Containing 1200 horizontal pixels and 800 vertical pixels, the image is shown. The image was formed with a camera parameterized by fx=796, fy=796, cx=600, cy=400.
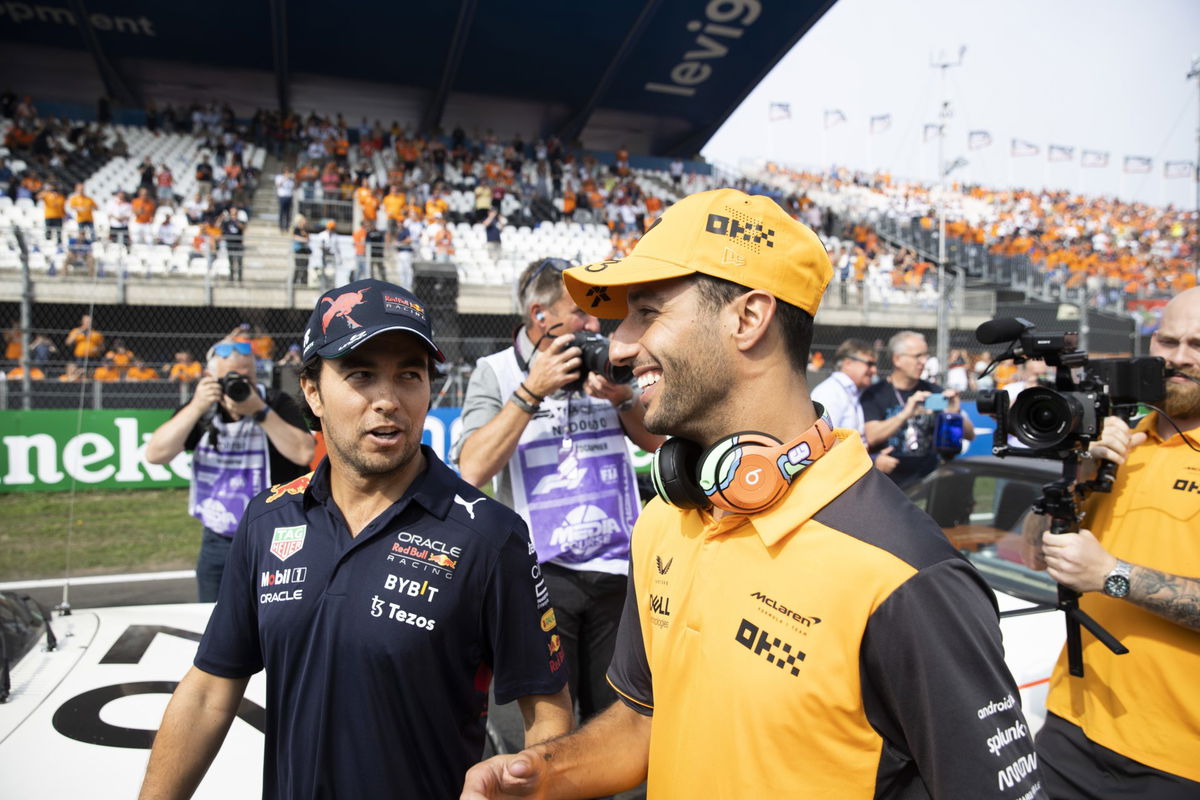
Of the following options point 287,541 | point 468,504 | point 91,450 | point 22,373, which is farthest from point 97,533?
point 468,504

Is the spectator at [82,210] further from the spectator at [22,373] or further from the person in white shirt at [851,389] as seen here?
the person in white shirt at [851,389]

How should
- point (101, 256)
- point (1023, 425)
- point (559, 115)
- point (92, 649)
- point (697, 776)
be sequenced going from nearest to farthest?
point (697, 776), point (1023, 425), point (92, 649), point (101, 256), point (559, 115)

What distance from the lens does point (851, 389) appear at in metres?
5.16

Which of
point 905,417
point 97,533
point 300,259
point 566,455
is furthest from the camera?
point 300,259

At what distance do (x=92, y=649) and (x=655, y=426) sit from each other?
8.32 feet

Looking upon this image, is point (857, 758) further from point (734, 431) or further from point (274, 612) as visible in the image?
point (274, 612)

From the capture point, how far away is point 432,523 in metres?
1.75

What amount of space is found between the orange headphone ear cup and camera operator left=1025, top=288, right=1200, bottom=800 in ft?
4.21

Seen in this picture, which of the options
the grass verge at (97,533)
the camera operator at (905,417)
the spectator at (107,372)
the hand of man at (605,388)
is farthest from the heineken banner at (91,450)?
the hand of man at (605,388)

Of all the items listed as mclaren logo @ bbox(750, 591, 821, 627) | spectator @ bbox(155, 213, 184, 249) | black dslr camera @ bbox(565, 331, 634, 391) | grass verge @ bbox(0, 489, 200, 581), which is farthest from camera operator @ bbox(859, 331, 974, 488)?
spectator @ bbox(155, 213, 184, 249)

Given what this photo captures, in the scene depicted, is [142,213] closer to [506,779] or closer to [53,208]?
[53,208]

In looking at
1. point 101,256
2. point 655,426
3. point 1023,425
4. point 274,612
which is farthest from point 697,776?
point 101,256

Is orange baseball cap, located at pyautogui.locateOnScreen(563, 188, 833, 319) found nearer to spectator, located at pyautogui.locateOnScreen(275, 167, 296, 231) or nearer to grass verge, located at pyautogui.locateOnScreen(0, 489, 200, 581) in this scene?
grass verge, located at pyautogui.locateOnScreen(0, 489, 200, 581)

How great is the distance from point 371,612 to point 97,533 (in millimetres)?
7873
